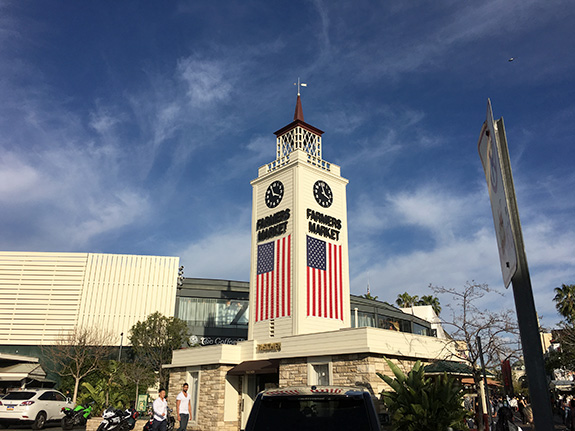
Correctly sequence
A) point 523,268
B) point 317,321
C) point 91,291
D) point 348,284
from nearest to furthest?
point 523,268 → point 317,321 → point 348,284 → point 91,291

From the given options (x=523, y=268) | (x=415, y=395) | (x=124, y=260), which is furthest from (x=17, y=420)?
(x=124, y=260)

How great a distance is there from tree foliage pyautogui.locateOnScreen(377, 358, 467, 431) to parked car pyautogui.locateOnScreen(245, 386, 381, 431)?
31.8 feet

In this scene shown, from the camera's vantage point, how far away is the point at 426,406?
46.1 ft

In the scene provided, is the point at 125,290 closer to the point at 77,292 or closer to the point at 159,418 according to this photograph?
the point at 77,292

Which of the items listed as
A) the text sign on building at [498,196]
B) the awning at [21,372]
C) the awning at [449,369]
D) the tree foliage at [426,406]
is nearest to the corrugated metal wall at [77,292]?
the awning at [21,372]

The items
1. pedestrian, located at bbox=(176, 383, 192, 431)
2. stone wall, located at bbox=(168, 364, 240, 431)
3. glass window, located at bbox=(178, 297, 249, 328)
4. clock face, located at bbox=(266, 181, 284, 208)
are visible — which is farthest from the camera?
glass window, located at bbox=(178, 297, 249, 328)

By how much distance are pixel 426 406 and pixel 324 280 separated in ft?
44.1

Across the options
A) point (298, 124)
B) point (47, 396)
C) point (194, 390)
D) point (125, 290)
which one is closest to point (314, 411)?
point (47, 396)

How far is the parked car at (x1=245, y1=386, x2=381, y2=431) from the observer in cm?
526

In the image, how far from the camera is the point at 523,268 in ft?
11.1

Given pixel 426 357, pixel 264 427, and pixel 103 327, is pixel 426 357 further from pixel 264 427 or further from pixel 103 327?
pixel 103 327

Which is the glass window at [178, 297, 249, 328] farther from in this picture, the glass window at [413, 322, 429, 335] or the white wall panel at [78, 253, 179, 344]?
the glass window at [413, 322, 429, 335]

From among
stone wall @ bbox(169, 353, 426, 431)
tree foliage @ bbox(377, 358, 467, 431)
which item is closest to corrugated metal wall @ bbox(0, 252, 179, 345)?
stone wall @ bbox(169, 353, 426, 431)

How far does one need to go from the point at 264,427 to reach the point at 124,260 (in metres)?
49.7
